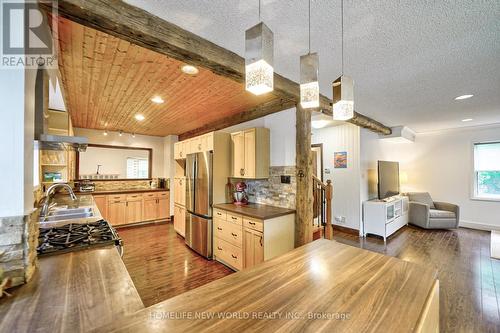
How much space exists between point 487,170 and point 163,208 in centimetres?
850

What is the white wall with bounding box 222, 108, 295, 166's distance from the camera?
10.5 feet

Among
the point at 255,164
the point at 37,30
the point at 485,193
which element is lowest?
the point at 485,193

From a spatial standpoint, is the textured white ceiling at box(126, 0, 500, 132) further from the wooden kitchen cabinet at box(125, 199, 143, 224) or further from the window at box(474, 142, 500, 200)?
the wooden kitchen cabinet at box(125, 199, 143, 224)

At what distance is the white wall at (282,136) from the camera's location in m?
3.19

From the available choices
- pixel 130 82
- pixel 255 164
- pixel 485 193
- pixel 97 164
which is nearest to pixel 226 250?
pixel 255 164

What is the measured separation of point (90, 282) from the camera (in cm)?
105

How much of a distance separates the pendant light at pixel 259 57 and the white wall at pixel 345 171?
413cm

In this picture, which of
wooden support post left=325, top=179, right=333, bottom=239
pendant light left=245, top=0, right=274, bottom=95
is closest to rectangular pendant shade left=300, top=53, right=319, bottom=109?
pendant light left=245, top=0, right=274, bottom=95

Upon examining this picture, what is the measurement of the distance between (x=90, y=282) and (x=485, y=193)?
7747 mm

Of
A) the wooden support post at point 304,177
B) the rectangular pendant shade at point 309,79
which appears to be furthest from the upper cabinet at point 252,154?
the rectangular pendant shade at point 309,79

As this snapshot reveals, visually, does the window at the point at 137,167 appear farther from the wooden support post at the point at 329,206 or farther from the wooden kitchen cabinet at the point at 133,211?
the wooden support post at the point at 329,206

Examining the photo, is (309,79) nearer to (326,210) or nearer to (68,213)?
(326,210)

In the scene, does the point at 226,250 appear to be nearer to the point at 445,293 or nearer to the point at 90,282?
the point at 90,282

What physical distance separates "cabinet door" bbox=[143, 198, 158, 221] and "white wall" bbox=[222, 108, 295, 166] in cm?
403
